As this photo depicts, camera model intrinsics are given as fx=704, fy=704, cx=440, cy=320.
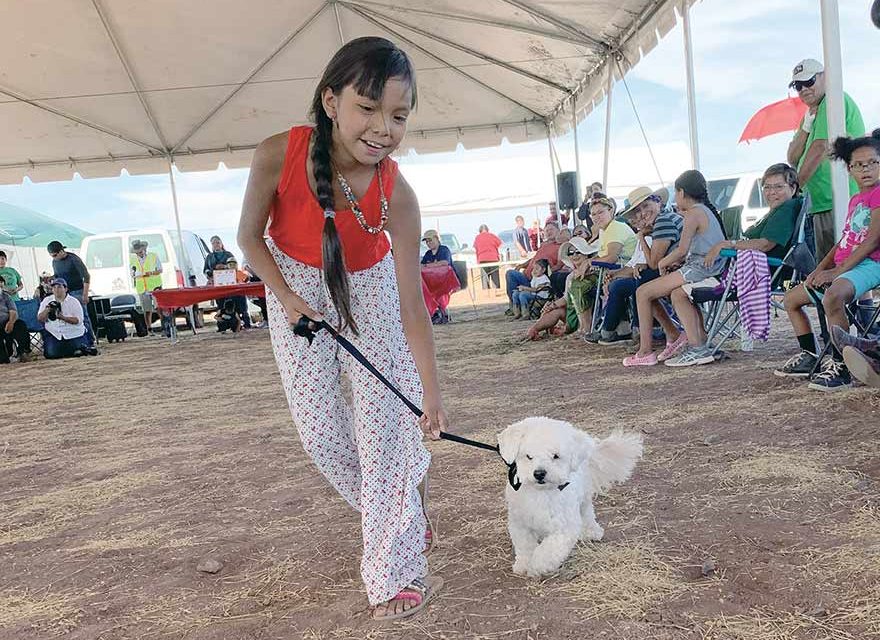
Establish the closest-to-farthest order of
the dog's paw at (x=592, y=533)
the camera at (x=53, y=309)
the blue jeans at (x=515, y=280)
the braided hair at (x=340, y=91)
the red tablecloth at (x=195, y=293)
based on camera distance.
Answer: the braided hair at (x=340, y=91) < the dog's paw at (x=592, y=533) < the camera at (x=53, y=309) < the red tablecloth at (x=195, y=293) < the blue jeans at (x=515, y=280)

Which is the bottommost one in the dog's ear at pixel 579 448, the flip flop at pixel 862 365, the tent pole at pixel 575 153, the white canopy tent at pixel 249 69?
the flip flop at pixel 862 365

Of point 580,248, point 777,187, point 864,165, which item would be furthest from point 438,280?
point 864,165

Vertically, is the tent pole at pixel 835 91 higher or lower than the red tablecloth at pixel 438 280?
higher

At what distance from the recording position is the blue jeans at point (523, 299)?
A: 1045 cm

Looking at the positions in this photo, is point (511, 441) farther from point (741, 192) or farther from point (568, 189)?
point (741, 192)

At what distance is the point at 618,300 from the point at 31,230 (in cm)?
1998

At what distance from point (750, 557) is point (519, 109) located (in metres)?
12.4

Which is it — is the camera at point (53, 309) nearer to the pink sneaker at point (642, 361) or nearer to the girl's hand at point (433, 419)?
the pink sneaker at point (642, 361)

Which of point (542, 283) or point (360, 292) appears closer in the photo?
point (360, 292)

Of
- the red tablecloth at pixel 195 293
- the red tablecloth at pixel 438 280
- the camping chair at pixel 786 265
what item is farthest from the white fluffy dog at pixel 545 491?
the red tablecloth at pixel 195 293

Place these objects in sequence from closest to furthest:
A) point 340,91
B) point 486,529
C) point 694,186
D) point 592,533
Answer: point 340,91 → point 592,533 → point 486,529 → point 694,186

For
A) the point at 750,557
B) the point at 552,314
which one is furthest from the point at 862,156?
the point at 552,314

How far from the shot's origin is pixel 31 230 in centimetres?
2094

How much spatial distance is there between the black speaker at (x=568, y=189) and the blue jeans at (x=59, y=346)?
8.41 metres
